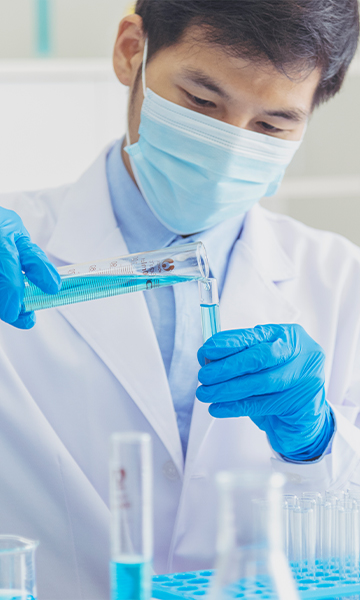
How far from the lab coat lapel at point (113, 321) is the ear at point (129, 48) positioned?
0.27 metres

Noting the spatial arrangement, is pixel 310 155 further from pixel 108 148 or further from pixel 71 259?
pixel 71 259

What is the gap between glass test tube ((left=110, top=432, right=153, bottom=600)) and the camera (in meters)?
0.59

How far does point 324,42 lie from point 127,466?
3.45 feet

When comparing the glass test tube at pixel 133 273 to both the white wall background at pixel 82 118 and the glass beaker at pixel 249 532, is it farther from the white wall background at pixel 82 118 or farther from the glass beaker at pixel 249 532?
the white wall background at pixel 82 118

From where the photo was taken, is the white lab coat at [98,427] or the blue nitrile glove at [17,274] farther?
the white lab coat at [98,427]

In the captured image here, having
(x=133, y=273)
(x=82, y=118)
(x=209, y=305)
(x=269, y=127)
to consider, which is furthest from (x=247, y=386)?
(x=82, y=118)

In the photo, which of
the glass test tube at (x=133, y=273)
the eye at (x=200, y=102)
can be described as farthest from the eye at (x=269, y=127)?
the glass test tube at (x=133, y=273)

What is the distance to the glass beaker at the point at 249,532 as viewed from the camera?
506 millimetres

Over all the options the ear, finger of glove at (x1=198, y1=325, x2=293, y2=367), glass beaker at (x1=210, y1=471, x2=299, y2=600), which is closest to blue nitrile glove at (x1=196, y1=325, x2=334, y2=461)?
finger of glove at (x1=198, y1=325, x2=293, y2=367)

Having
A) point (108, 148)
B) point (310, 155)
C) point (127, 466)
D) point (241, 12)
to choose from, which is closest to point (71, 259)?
point (108, 148)

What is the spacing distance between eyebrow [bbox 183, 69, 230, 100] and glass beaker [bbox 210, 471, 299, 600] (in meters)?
0.94

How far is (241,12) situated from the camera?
1.23 metres

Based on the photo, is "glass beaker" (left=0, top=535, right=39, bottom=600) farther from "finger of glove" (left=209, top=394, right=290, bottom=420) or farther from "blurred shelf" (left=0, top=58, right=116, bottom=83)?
"blurred shelf" (left=0, top=58, right=116, bottom=83)

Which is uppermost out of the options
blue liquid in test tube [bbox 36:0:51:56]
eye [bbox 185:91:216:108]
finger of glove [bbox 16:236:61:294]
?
blue liquid in test tube [bbox 36:0:51:56]
